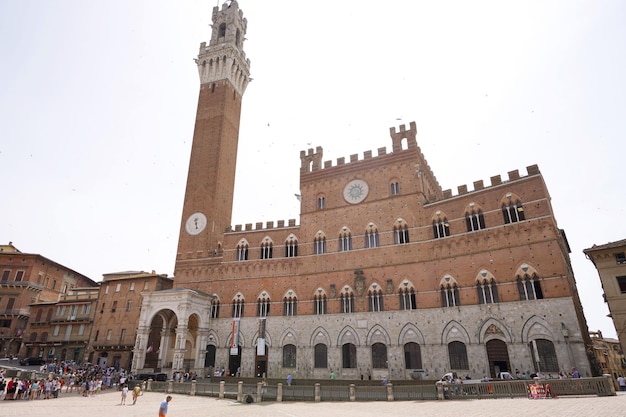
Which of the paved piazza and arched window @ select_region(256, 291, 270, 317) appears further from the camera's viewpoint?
arched window @ select_region(256, 291, 270, 317)

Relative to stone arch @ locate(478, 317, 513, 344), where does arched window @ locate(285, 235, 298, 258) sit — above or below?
above

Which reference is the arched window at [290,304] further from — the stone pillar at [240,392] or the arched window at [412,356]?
the stone pillar at [240,392]

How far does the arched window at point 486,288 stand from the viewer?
27.3 meters

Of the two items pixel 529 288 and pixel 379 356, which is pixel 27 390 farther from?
pixel 529 288

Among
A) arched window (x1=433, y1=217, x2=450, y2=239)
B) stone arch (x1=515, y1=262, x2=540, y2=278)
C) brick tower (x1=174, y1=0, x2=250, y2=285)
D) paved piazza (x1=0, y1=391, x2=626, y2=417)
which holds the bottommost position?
paved piazza (x1=0, y1=391, x2=626, y2=417)

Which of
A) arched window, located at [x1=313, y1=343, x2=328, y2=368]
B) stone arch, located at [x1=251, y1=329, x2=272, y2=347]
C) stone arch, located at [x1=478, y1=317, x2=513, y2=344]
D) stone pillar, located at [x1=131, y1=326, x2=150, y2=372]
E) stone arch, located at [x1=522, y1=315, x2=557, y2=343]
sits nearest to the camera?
stone arch, located at [x1=522, y1=315, x2=557, y2=343]

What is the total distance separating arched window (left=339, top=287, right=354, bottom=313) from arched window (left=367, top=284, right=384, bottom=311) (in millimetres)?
1649

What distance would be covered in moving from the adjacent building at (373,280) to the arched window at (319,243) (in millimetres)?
203

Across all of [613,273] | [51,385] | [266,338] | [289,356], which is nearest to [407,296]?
[289,356]

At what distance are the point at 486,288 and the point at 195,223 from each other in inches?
1197

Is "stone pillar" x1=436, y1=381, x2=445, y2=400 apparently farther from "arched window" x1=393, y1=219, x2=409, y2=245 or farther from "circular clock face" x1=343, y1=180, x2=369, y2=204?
"circular clock face" x1=343, y1=180, x2=369, y2=204

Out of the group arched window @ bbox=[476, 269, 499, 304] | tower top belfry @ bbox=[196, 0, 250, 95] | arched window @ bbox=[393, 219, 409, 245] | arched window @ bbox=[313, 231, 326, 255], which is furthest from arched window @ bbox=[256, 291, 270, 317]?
tower top belfry @ bbox=[196, 0, 250, 95]

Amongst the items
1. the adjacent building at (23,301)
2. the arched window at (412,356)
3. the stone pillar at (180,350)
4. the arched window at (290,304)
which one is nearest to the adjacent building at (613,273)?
the arched window at (412,356)

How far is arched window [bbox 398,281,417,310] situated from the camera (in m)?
30.4
